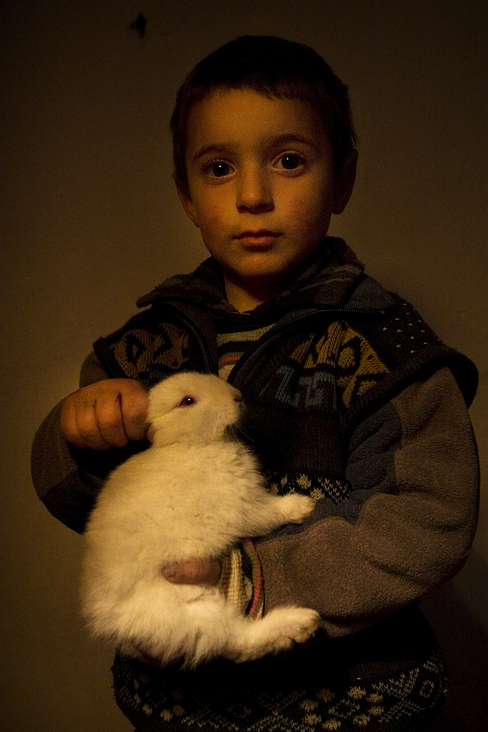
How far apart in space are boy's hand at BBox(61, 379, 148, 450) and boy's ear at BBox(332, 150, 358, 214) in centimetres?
44

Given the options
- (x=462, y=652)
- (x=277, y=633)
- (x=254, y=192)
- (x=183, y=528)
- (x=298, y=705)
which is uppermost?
(x=254, y=192)

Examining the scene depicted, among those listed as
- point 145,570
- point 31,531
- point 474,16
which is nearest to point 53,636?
point 31,531

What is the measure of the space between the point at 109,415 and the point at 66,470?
0.15 metres

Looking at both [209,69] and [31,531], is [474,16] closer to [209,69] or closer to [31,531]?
[209,69]

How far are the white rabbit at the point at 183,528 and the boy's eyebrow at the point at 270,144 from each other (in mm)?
330

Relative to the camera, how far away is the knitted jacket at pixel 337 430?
Result: 28.2 inches

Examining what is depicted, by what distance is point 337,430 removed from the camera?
851 mm

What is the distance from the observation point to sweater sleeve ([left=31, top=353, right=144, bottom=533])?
867 mm

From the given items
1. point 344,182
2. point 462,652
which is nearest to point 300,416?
point 344,182

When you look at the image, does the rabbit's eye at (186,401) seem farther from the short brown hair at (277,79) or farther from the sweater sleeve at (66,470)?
the short brown hair at (277,79)

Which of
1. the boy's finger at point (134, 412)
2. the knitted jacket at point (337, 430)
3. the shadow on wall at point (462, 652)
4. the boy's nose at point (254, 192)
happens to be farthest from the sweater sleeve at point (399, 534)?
the shadow on wall at point (462, 652)

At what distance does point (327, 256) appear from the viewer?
3.08ft

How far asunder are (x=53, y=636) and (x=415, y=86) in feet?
4.87

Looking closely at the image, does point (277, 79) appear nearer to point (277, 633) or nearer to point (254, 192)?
point (254, 192)
